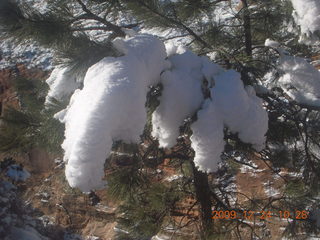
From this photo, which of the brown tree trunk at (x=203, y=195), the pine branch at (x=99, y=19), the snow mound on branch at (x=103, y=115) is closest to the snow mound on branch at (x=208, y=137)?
the snow mound on branch at (x=103, y=115)

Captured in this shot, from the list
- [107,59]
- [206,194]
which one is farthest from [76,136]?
[206,194]

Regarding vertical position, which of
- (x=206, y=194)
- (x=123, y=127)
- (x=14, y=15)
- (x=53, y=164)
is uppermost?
(x=14, y=15)

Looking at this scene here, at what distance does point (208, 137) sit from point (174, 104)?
0.22 metres

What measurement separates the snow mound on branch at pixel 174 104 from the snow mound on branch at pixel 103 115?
15 cm

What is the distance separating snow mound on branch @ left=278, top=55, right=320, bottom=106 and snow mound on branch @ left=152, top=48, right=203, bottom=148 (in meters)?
0.73

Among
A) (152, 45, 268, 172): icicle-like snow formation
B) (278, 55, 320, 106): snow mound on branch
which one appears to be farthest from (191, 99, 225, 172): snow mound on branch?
(278, 55, 320, 106): snow mound on branch

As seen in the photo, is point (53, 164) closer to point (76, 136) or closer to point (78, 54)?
point (78, 54)

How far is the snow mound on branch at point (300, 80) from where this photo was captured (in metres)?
1.81

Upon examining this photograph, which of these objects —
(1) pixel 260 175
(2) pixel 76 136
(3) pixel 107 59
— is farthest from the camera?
(1) pixel 260 175

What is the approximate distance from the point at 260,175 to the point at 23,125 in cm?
379

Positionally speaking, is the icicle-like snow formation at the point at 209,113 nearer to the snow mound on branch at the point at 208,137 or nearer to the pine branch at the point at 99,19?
the snow mound on branch at the point at 208,137

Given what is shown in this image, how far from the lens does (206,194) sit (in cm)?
246

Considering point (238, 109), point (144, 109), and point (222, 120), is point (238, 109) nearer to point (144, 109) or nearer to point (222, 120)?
point (222, 120)

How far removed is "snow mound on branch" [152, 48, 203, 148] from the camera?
139cm
